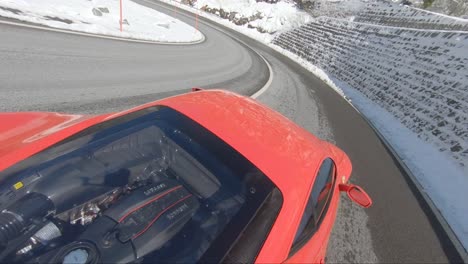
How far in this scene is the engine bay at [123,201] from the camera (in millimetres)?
1866

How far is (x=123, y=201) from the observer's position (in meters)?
2.18

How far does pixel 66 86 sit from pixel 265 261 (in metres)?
5.44

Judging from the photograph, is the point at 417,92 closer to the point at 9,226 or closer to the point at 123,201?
the point at 123,201

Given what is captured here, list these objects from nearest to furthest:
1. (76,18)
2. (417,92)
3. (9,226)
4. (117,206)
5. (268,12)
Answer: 1. (9,226)
2. (117,206)
3. (417,92)
4. (76,18)
5. (268,12)

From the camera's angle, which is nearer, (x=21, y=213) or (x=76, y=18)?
(x=21, y=213)

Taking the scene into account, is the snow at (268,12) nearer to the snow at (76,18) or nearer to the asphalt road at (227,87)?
the snow at (76,18)

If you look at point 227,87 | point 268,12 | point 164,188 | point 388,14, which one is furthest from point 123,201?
point 268,12

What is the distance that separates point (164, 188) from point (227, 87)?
6646 millimetres

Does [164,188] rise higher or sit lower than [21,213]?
higher

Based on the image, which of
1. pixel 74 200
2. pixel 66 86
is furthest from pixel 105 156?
pixel 66 86

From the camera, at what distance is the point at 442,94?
31.4 ft

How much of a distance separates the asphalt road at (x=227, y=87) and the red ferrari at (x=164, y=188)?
5.24 feet

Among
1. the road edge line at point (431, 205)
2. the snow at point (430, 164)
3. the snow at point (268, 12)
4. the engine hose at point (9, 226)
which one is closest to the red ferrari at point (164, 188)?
the engine hose at point (9, 226)

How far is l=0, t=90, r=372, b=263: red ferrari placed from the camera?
1.89 metres
